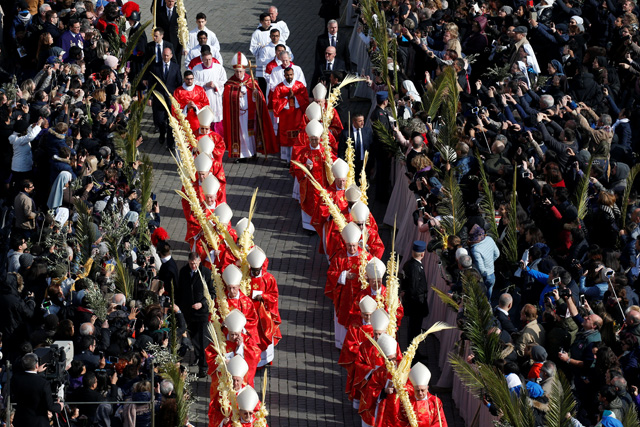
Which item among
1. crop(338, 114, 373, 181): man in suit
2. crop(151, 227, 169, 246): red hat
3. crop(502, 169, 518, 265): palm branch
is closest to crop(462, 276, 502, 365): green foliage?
crop(502, 169, 518, 265): palm branch

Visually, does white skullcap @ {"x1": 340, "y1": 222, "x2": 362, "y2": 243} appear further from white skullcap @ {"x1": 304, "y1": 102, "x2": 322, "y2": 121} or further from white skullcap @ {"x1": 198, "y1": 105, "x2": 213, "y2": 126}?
white skullcap @ {"x1": 198, "y1": 105, "x2": 213, "y2": 126}

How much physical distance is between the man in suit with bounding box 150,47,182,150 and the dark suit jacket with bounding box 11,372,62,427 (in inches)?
342

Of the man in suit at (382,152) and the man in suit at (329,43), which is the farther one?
the man in suit at (329,43)

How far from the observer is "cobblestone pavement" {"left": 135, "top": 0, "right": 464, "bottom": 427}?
49.1 feet

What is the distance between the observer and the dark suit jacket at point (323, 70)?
20.4 meters

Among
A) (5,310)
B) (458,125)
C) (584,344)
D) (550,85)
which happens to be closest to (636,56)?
(550,85)

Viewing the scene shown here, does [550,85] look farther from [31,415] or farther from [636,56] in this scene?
[31,415]

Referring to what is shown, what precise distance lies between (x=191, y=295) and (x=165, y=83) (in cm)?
648

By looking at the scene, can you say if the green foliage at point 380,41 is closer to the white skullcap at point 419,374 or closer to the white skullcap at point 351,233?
the white skullcap at point 351,233

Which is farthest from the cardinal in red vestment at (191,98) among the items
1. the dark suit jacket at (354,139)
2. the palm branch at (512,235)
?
the palm branch at (512,235)

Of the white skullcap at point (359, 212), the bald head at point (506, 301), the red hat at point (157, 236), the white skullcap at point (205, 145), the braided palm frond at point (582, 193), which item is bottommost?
the bald head at point (506, 301)

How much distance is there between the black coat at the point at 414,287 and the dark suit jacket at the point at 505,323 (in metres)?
1.30

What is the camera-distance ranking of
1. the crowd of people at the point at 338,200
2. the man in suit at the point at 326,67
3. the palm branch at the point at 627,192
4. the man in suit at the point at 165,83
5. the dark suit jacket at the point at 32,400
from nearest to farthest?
the dark suit jacket at the point at 32,400
the crowd of people at the point at 338,200
the palm branch at the point at 627,192
the man in suit at the point at 326,67
the man in suit at the point at 165,83

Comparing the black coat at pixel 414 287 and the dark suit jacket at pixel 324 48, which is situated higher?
the dark suit jacket at pixel 324 48
